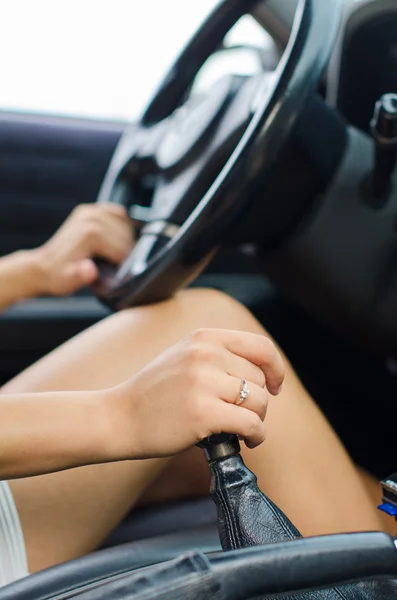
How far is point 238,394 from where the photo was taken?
389mm

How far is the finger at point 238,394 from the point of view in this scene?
388 mm

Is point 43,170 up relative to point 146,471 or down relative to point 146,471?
up

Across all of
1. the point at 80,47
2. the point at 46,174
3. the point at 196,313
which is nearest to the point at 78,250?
the point at 196,313

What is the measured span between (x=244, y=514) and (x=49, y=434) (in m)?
0.13

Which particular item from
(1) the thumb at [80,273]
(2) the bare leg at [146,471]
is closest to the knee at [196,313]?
(2) the bare leg at [146,471]

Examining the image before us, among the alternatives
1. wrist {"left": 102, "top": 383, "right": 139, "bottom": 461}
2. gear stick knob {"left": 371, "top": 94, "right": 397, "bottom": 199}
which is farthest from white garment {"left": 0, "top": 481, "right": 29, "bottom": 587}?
gear stick knob {"left": 371, "top": 94, "right": 397, "bottom": 199}

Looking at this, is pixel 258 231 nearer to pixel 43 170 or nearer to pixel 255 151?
pixel 255 151

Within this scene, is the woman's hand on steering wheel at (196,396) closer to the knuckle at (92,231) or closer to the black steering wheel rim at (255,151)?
the black steering wheel rim at (255,151)

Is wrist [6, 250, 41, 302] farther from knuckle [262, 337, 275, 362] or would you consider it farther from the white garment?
knuckle [262, 337, 275, 362]

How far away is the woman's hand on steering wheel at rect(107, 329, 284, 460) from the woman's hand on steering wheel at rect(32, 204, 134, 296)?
0.38 m

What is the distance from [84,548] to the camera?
54cm

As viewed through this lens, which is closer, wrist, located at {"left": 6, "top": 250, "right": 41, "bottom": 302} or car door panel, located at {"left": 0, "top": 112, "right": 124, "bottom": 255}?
wrist, located at {"left": 6, "top": 250, "right": 41, "bottom": 302}

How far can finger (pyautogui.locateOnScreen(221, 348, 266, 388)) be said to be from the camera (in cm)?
40

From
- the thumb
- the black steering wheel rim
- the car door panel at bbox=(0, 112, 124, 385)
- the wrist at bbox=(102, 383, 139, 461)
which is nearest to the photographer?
the wrist at bbox=(102, 383, 139, 461)
